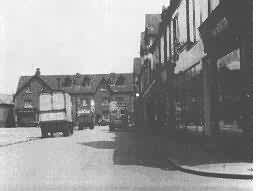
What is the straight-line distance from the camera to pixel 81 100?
9019 centimetres

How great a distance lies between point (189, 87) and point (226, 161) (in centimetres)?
806

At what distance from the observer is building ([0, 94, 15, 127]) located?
84.2 m

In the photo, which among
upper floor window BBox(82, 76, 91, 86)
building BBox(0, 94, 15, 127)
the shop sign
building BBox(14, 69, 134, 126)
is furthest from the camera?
upper floor window BBox(82, 76, 91, 86)

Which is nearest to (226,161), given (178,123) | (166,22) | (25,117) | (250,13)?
(250,13)

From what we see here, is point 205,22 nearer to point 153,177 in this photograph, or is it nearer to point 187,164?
point 187,164

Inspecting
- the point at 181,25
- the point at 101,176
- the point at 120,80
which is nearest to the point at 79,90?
the point at 120,80

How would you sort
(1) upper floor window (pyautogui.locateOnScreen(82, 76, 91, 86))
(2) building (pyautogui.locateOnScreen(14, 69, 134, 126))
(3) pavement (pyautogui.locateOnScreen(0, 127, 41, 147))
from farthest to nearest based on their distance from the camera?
(1) upper floor window (pyautogui.locateOnScreen(82, 76, 91, 86)) → (2) building (pyautogui.locateOnScreen(14, 69, 134, 126)) → (3) pavement (pyautogui.locateOnScreen(0, 127, 41, 147))

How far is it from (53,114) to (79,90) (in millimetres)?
57016

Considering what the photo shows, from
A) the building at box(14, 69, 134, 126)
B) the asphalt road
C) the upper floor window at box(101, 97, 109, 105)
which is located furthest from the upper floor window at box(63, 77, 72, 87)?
the asphalt road

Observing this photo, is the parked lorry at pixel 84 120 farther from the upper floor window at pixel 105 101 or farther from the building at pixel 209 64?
the building at pixel 209 64

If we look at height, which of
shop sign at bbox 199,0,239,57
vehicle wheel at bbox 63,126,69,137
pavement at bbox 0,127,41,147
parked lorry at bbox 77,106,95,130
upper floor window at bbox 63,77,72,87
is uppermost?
upper floor window at bbox 63,77,72,87

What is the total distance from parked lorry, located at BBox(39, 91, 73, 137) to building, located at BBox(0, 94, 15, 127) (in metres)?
50.9

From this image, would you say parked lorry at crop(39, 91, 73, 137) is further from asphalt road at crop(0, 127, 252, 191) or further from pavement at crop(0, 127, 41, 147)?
asphalt road at crop(0, 127, 252, 191)

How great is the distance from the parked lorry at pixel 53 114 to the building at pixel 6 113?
5090 cm
